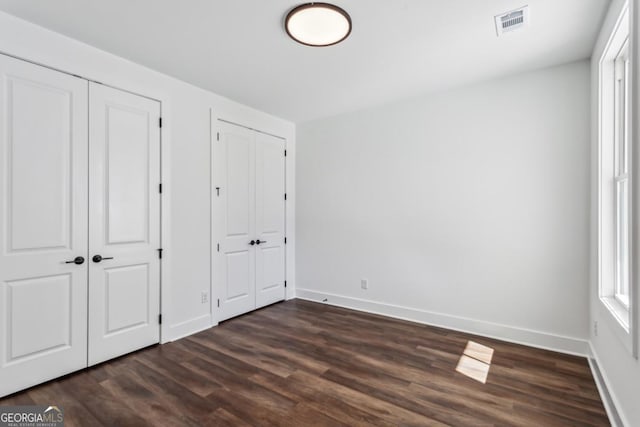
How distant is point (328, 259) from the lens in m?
4.56

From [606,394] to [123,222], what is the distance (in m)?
4.01

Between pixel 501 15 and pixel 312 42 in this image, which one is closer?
pixel 501 15

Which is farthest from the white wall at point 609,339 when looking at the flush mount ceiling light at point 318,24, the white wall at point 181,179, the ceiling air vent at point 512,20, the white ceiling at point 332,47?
the white wall at point 181,179

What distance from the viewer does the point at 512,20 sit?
225cm

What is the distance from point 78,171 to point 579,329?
15.1 ft

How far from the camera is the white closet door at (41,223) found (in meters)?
2.23

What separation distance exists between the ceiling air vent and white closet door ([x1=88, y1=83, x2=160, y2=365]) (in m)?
3.06

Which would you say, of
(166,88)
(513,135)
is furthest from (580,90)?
(166,88)

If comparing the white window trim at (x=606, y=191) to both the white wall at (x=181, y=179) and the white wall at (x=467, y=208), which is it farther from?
the white wall at (x=181, y=179)

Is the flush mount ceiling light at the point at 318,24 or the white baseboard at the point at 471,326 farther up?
the flush mount ceiling light at the point at 318,24

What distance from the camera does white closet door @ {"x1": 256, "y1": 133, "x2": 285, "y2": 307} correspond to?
4297mm

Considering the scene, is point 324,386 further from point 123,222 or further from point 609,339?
point 123,222

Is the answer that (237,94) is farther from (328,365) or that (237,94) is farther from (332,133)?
(328,365)

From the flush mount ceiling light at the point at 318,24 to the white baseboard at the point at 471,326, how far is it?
3066mm
